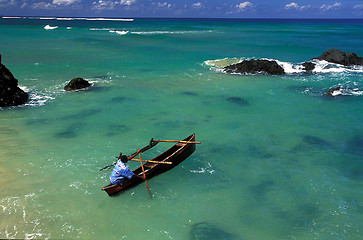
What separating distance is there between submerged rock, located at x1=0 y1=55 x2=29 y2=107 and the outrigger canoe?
1355 cm

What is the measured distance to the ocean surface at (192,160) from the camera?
411 inches

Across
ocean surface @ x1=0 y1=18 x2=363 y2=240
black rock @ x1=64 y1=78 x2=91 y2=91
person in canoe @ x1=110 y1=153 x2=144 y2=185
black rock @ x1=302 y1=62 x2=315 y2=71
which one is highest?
black rock @ x1=64 y1=78 x2=91 y2=91

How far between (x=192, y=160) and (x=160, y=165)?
2355mm

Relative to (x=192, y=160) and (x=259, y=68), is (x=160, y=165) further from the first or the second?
(x=259, y=68)

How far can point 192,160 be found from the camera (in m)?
14.6

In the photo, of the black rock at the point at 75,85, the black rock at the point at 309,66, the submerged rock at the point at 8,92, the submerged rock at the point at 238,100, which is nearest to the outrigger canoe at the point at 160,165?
the submerged rock at the point at 238,100

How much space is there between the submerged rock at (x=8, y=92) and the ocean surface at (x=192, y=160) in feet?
2.36

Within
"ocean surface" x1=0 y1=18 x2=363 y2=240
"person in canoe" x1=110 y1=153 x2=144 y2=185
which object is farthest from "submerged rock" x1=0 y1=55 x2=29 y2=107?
"person in canoe" x1=110 y1=153 x2=144 y2=185

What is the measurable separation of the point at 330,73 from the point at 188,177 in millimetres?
27950

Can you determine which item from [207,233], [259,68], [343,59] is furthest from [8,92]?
[343,59]

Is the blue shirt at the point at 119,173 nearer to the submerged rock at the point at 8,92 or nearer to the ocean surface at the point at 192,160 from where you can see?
the ocean surface at the point at 192,160

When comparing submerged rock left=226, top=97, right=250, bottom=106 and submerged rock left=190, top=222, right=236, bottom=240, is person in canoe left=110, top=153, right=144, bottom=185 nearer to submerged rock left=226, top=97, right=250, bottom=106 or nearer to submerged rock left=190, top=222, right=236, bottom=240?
submerged rock left=190, top=222, right=236, bottom=240

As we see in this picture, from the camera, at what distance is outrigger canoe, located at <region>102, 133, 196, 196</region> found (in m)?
11.4

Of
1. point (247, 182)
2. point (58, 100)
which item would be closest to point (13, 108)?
point (58, 100)
